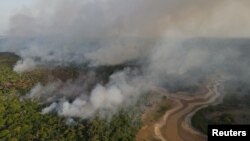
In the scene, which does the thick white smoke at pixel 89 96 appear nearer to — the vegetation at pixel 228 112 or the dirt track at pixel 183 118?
the dirt track at pixel 183 118

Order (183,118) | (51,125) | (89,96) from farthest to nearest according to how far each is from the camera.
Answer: (89,96) < (183,118) < (51,125)

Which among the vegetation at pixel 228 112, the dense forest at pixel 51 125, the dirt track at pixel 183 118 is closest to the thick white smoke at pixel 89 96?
the dense forest at pixel 51 125

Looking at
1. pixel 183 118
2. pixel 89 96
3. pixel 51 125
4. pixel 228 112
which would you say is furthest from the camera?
pixel 89 96

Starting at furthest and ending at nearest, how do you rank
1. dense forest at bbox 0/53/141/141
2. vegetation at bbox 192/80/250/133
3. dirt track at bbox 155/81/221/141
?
vegetation at bbox 192/80/250/133 < dirt track at bbox 155/81/221/141 < dense forest at bbox 0/53/141/141

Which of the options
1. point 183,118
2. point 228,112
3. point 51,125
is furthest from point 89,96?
point 228,112

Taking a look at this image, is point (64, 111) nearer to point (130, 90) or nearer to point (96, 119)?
point (96, 119)

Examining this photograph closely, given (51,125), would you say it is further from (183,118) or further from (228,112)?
(228,112)

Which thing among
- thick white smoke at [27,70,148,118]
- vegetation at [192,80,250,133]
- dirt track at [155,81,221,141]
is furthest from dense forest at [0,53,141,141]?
vegetation at [192,80,250,133]

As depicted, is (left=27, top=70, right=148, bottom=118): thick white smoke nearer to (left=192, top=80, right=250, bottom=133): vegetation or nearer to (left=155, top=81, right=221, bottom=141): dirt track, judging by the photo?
(left=155, top=81, right=221, bottom=141): dirt track

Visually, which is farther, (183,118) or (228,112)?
(228,112)

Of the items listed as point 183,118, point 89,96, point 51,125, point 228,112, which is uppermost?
point 89,96
